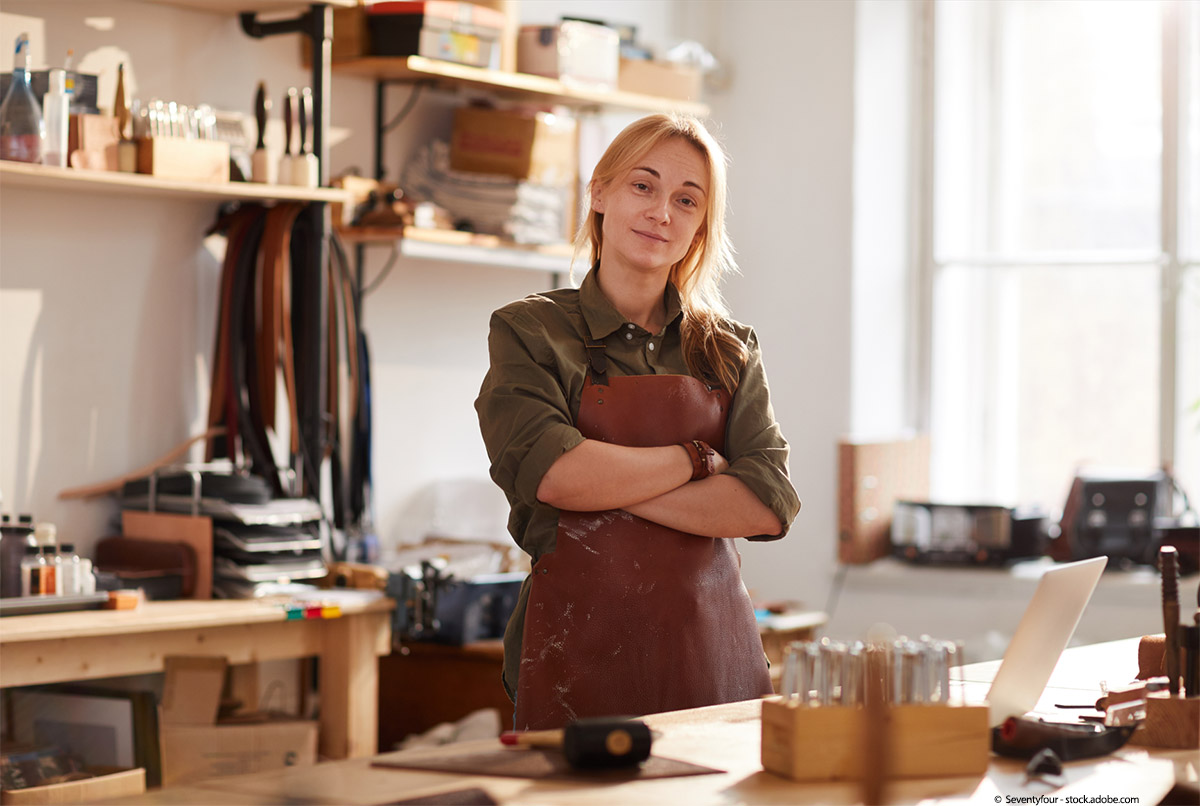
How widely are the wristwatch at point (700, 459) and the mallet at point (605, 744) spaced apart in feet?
2.28

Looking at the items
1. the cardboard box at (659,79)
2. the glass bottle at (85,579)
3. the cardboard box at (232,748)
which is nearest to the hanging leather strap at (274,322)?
the glass bottle at (85,579)

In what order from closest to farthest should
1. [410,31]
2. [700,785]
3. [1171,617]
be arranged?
[700,785] → [1171,617] → [410,31]

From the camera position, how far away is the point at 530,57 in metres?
4.24

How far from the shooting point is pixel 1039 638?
1.77 m

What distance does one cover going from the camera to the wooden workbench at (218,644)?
288 centimetres

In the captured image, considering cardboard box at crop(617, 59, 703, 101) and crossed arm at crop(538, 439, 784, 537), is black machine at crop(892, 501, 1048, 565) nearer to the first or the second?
cardboard box at crop(617, 59, 703, 101)

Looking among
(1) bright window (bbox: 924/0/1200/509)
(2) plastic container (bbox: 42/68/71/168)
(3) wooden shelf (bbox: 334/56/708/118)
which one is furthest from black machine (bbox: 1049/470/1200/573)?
(2) plastic container (bbox: 42/68/71/168)

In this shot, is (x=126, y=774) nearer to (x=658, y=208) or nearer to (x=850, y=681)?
(x=658, y=208)

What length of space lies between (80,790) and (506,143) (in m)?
2.12

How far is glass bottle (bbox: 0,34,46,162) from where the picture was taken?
308 centimetres

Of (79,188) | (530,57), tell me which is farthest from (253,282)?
(530,57)

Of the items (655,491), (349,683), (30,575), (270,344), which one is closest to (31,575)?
(30,575)

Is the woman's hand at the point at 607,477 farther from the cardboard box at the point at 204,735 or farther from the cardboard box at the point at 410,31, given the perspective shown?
the cardboard box at the point at 410,31

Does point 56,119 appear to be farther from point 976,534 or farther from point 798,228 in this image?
point 976,534
